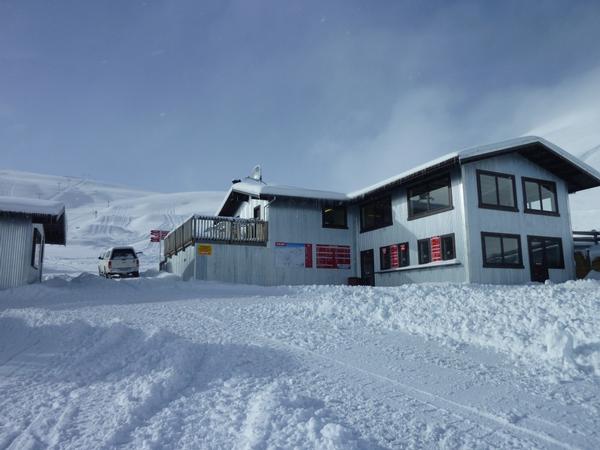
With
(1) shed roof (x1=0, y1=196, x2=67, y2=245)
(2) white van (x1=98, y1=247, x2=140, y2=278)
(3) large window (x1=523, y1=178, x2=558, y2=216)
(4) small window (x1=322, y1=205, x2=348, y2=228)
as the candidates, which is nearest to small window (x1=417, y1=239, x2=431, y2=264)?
(3) large window (x1=523, y1=178, x2=558, y2=216)

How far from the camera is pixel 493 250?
57.9 ft

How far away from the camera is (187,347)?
6.53 meters

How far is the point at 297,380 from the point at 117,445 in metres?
2.15

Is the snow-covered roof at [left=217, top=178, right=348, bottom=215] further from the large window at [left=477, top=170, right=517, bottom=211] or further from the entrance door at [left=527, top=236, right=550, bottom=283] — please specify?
the entrance door at [left=527, top=236, right=550, bottom=283]

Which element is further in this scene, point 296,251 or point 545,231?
point 296,251

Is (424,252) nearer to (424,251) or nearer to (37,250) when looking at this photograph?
(424,251)

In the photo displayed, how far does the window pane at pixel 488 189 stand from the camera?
18094 millimetres

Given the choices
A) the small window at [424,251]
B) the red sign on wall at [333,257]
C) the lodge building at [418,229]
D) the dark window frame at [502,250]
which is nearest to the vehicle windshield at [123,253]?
the lodge building at [418,229]

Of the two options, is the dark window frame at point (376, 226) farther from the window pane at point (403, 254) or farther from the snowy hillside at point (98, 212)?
the snowy hillside at point (98, 212)

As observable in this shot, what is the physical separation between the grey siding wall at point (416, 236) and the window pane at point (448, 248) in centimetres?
26

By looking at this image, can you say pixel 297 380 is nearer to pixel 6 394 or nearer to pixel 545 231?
pixel 6 394

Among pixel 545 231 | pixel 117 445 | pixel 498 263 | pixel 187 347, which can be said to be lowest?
pixel 117 445

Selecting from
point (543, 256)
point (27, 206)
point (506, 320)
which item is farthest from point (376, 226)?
point (27, 206)

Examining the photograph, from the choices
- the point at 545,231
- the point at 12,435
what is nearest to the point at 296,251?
the point at 545,231
